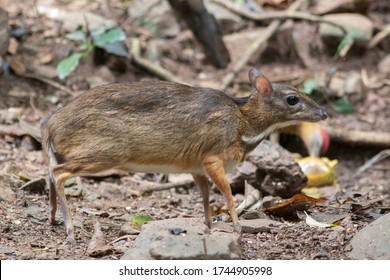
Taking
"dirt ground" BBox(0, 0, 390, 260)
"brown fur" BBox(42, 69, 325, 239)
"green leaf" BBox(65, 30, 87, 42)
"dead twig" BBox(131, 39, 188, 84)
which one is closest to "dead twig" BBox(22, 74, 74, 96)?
"dirt ground" BBox(0, 0, 390, 260)

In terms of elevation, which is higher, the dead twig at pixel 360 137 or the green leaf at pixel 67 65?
the green leaf at pixel 67 65

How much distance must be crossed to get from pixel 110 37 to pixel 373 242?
571 cm

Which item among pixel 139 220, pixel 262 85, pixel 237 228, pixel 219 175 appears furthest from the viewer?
pixel 262 85

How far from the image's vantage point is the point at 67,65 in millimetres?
9703

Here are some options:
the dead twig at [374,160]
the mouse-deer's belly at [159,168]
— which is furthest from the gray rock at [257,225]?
the dead twig at [374,160]

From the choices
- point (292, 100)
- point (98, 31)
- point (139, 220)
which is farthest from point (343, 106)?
point (139, 220)

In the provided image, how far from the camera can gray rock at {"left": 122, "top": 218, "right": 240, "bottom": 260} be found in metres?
4.72

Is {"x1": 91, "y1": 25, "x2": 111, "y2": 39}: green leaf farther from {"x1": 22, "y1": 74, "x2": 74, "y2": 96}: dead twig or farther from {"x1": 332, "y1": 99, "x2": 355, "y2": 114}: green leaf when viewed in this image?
{"x1": 332, "y1": 99, "x2": 355, "y2": 114}: green leaf

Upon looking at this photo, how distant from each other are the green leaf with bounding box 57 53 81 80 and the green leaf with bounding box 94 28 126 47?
441 millimetres

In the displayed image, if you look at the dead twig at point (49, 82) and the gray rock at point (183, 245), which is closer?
the gray rock at point (183, 245)

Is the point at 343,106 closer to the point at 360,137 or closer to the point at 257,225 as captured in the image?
the point at 360,137

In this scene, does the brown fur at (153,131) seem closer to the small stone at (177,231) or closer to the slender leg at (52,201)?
the slender leg at (52,201)

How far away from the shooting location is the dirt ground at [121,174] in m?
5.60

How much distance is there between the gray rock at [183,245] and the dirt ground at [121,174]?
292mm
